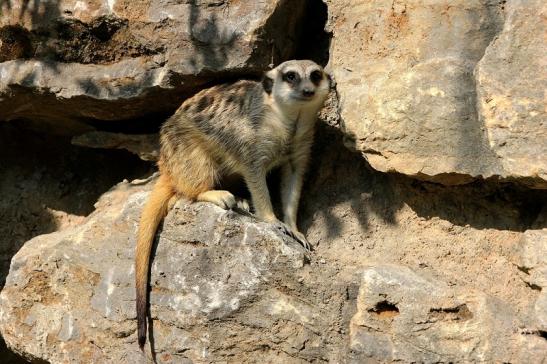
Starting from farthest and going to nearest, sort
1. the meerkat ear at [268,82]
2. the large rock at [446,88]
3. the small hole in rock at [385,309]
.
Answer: the meerkat ear at [268,82], the small hole in rock at [385,309], the large rock at [446,88]

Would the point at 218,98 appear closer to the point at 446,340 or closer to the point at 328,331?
the point at 328,331

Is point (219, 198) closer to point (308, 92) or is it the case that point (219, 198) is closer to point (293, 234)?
point (293, 234)

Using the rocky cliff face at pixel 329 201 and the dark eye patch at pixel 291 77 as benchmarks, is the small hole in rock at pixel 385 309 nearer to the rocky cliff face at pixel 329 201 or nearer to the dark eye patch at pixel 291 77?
the rocky cliff face at pixel 329 201

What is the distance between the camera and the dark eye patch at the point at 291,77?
3.03 meters

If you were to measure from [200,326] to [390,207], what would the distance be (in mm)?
943

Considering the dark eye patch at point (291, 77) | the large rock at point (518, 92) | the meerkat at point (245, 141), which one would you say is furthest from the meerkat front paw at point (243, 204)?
the large rock at point (518, 92)

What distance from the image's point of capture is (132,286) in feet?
9.94

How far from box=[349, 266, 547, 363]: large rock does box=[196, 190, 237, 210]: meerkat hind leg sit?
2.29ft

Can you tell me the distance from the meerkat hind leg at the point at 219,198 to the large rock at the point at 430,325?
698mm

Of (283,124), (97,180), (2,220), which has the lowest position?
(2,220)

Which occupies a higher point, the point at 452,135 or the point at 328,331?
the point at 452,135

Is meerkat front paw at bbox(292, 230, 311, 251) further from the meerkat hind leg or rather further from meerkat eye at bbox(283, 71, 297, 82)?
meerkat eye at bbox(283, 71, 297, 82)

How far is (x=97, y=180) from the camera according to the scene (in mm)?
3998

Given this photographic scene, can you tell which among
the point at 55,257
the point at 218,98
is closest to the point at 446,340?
the point at 218,98
